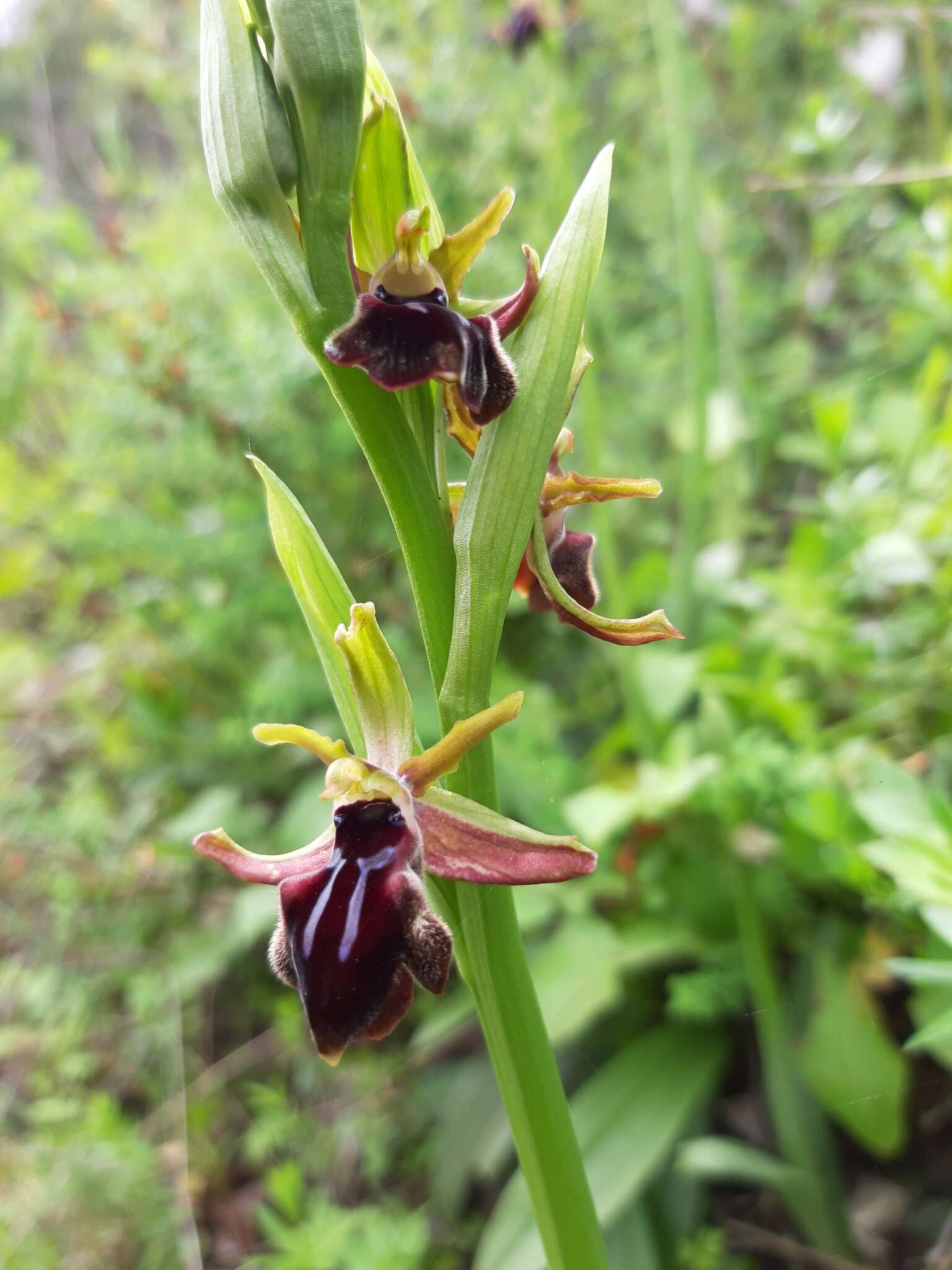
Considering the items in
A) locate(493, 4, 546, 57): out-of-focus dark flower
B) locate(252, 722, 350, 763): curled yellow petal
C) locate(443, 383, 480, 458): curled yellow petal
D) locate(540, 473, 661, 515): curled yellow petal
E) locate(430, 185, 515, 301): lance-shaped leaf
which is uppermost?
locate(493, 4, 546, 57): out-of-focus dark flower

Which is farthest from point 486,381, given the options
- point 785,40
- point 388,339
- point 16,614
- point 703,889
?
point 785,40

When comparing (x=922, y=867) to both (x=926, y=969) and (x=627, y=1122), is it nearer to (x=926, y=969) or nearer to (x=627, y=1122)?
(x=926, y=969)

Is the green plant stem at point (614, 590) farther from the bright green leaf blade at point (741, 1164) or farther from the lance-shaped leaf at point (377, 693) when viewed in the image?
the lance-shaped leaf at point (377, 693)

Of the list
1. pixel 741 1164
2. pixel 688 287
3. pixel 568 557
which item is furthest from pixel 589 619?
pixel 688 287

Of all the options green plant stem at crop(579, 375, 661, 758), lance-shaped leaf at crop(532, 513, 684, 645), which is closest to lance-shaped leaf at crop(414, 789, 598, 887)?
lance-shaped leaf at crop(532, 513, 684, 645)

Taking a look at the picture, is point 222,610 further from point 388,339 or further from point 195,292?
point 388,339

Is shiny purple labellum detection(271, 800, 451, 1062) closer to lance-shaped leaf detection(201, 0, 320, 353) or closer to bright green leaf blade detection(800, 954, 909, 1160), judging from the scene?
lance-shaped leaf detection(201, 0, 320, 353)
